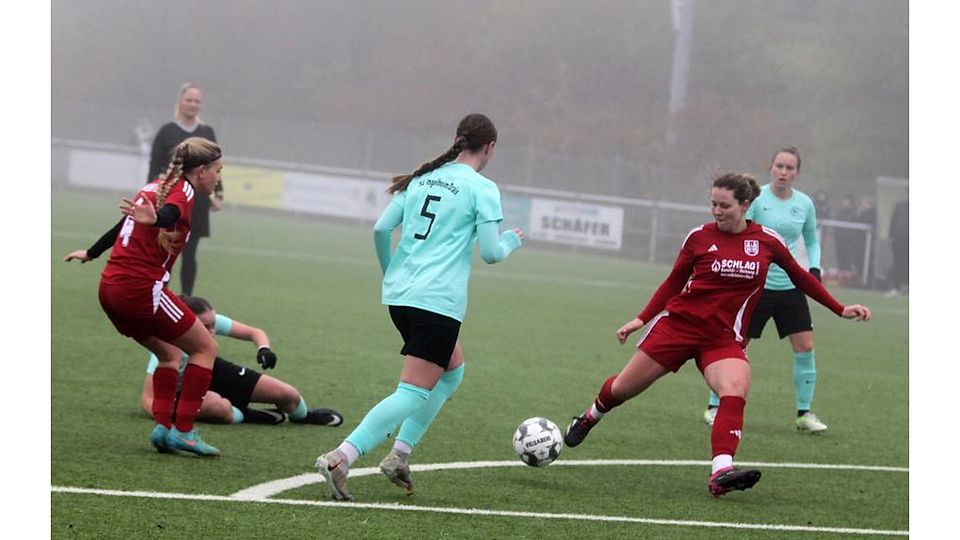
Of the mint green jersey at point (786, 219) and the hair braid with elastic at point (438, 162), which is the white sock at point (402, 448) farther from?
the mint green jersey at point (786, 219)

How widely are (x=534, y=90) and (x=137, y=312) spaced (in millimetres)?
26249

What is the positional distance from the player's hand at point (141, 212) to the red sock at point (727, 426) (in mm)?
2476

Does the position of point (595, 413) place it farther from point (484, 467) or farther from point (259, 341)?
point (259, 341)

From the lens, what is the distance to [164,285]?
6.02 m

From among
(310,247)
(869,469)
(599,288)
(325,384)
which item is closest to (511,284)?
(599,288)

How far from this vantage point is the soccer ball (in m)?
6.35

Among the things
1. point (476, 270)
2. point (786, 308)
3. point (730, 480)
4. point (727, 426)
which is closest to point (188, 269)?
point (786, 308)

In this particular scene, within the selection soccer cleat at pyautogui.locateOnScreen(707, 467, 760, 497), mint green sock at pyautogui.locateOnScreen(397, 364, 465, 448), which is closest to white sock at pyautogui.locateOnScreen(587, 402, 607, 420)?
soccer cleat at pyautogui.locateOnScreen(707, 467, 760, 497)

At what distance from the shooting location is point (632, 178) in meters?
29.4

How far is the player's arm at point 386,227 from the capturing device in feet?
18.4

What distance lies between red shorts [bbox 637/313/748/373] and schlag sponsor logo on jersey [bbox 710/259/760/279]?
0.88ft

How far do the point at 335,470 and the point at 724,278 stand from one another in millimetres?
1995

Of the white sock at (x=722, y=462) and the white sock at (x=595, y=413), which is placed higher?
the white sock at (x=595, y=413)

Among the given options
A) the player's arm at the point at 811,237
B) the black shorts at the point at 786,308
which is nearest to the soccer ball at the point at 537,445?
the black shorts at the point at 786,308
